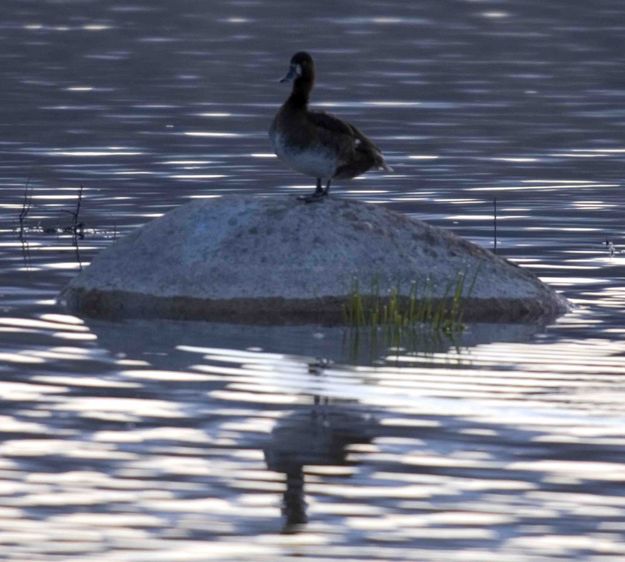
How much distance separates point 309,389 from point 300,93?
10.5 ft

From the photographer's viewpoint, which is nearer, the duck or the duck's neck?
the duck

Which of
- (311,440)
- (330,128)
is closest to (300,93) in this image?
(330,128)

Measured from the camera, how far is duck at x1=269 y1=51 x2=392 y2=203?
536 inches

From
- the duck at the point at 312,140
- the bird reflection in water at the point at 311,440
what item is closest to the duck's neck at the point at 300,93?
the duck at the point at 312,140

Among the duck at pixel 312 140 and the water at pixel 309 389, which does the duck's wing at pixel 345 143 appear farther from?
the water at pixel 309 389

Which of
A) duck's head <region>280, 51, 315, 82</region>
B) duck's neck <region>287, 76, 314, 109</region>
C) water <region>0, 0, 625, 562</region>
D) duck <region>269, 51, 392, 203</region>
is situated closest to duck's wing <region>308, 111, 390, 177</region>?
duck <region>269, 51, 392, 203</region>

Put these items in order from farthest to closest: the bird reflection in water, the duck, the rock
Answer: the rock → the duck → the bird reflection in water

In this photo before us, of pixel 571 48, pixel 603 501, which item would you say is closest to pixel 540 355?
pixel 603 501

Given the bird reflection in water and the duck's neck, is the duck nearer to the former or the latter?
the duck's neck

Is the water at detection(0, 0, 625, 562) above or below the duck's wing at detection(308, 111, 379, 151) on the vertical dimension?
below

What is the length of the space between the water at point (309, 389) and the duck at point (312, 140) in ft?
3.99

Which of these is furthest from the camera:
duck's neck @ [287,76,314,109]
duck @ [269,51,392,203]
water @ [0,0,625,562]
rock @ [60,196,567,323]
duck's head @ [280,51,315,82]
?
duck's head @ [280,51,315,82]

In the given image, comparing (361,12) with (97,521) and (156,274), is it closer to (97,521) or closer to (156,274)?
(156,274)

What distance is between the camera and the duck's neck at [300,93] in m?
13.8
